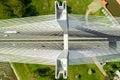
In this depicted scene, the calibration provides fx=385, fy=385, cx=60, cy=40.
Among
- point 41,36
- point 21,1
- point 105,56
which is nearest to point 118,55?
point 105,56

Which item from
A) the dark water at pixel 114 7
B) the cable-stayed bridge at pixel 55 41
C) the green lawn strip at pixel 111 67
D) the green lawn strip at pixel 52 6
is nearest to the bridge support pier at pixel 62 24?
the cable-stayed bridge at pixel 55 41

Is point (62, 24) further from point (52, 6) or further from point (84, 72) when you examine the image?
point (52, 6)

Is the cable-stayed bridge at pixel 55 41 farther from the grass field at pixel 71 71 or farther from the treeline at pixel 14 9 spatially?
the grass field at pixel 71 71

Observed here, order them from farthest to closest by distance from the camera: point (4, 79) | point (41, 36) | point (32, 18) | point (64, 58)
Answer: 1. point (4, 79)
2. point (32, 18)
3. point (41, 36)
4. point (64, 58)

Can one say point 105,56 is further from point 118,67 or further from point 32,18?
point 32,18

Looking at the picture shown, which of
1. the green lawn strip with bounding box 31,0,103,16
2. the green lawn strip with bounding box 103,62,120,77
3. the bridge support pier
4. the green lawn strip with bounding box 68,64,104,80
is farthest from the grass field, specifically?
the bridge support pier

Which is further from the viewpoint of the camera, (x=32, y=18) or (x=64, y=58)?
(x=32, y=18)

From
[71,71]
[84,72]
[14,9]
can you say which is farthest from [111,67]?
[14,9]
